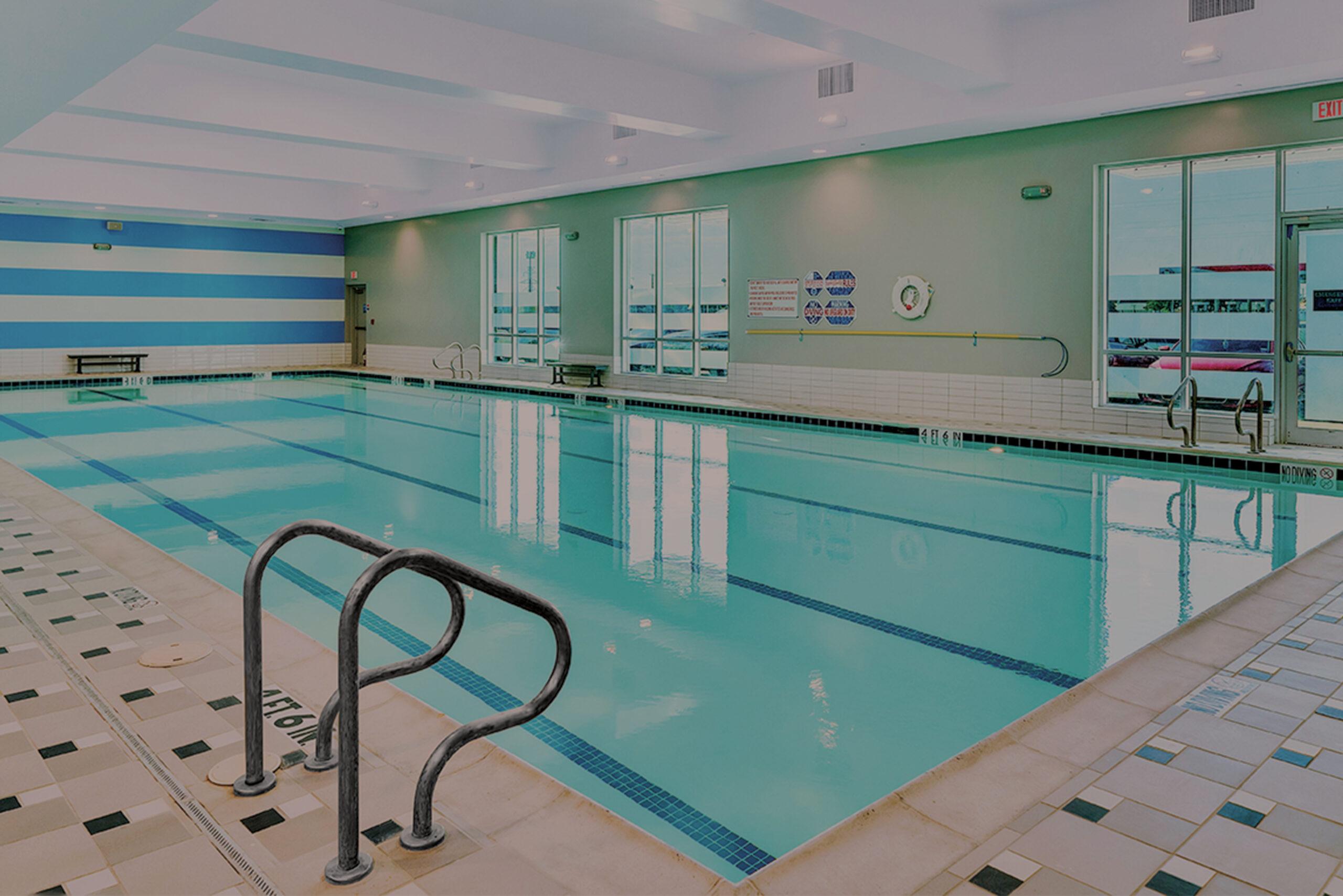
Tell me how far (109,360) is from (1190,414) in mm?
16217

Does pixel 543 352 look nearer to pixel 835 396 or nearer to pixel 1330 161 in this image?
pixel 835 396

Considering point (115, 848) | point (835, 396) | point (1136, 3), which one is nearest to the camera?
point (115, 848)

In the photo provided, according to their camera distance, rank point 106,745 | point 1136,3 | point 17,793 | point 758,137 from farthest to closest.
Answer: point 758,137 < point 1136,3 < point 106,745 < point 17,793

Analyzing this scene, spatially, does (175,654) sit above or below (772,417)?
below

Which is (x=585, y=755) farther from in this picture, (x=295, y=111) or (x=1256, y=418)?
(x=295, y=111)

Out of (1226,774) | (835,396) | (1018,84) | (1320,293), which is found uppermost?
(1018,84)

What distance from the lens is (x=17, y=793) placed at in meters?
2.19

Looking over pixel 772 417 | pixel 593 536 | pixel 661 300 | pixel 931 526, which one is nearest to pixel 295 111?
pixel 661 300

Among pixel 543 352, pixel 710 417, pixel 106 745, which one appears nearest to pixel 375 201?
pixel 543 352

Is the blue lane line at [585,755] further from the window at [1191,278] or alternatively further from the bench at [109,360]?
the bench at [109,360]

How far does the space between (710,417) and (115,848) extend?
9.47 m

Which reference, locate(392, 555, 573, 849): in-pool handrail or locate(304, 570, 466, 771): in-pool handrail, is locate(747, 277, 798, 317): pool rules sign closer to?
locate(304, 570, 466, 771): in-pool handrail

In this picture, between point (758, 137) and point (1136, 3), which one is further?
point (758, 137)

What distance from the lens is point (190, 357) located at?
17.5 metres
